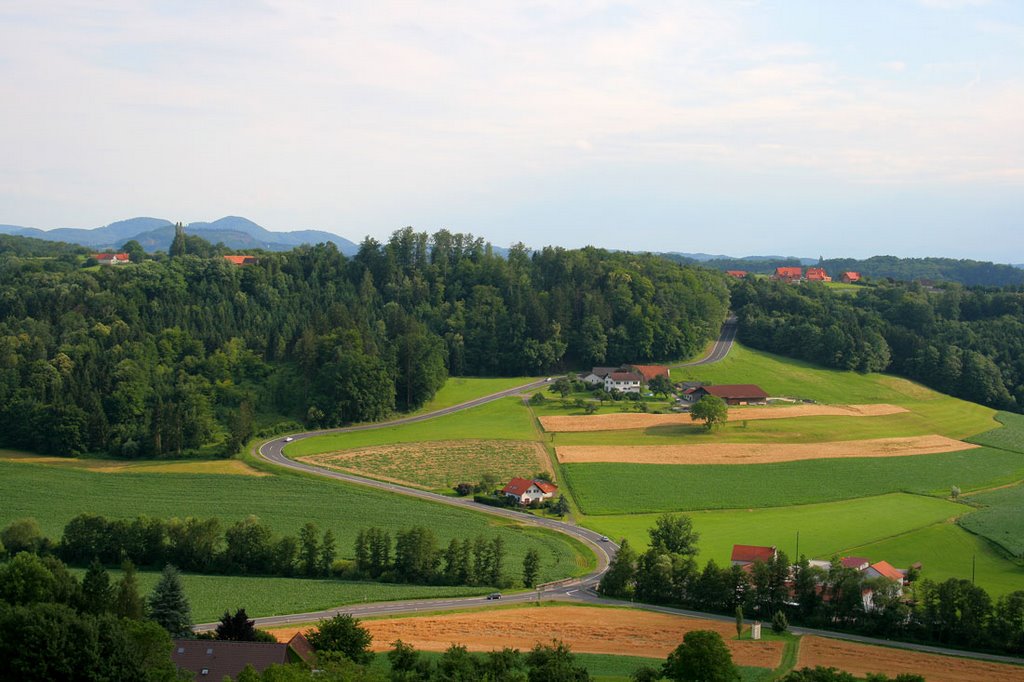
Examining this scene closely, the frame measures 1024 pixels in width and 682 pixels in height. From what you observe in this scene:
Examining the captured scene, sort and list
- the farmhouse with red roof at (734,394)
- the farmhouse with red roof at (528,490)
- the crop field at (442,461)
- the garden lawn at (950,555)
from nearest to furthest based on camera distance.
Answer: the garden lawn at (950,555), the farmhouse with red roof at (528,490), the crop field at (442,461), the farmhouse with red roof at (734,394)

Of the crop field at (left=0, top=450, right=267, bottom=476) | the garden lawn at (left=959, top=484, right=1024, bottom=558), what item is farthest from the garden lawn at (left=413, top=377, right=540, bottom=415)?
the garden lawn at (left=959, top=484, right=1024, bottom=558)

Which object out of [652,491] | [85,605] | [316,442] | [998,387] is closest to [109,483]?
[316,442]

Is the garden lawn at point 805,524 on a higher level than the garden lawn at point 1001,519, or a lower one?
lower

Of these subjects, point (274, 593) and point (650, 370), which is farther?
point (650, 370)

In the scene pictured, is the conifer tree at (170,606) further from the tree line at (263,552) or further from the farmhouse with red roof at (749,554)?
the farmhouse with red roof at (749,554)

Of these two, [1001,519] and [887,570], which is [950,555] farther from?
[1001,519]

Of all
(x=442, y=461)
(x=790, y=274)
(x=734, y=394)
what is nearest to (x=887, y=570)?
(x=442, y=461)

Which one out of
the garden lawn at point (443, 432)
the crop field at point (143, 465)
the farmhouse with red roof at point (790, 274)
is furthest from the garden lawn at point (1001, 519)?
the farmhouse with red roof at point (790, 274)
